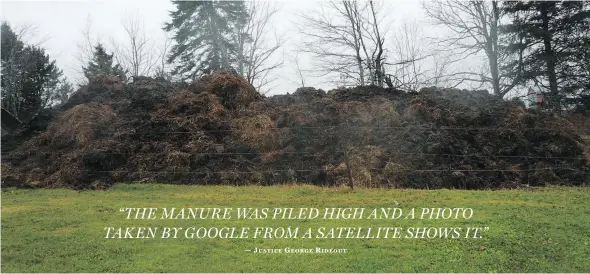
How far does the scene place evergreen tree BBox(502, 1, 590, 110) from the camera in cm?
1730

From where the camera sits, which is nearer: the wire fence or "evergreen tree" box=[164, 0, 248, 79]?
the wire fence

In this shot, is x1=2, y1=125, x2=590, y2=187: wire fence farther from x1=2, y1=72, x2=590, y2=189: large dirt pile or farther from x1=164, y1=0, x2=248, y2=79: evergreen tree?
x1=164, y1=0, x2=248, y2=79: evergreen tree

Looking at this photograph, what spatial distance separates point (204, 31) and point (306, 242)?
22.8 metres

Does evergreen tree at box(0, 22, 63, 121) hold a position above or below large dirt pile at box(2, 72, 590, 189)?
above

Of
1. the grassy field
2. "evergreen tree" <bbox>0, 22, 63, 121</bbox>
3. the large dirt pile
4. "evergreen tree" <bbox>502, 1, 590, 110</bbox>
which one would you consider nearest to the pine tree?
"evergreen tree" <bbox>0, 22, 63, 121</bbox>

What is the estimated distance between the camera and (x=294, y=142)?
11406 millimetres

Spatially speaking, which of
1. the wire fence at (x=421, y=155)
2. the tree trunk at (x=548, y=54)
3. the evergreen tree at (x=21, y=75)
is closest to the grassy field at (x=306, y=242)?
the wire fence at (x=421, y=155)

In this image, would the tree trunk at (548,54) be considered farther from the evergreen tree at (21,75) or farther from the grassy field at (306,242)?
the evergreen tree at (21,75)

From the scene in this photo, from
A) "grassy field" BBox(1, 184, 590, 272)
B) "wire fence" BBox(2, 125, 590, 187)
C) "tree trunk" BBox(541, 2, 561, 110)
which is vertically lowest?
"grassy field" BBox(1, 184, 590, 272)

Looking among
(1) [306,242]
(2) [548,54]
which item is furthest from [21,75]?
(2) [548,54]

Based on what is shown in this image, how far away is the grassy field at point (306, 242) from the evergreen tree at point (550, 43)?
1192 cm

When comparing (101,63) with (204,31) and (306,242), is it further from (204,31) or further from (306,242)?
(306,242)

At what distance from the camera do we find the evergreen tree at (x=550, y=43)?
681 inches

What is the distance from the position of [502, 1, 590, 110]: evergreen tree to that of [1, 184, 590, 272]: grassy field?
1192cm
